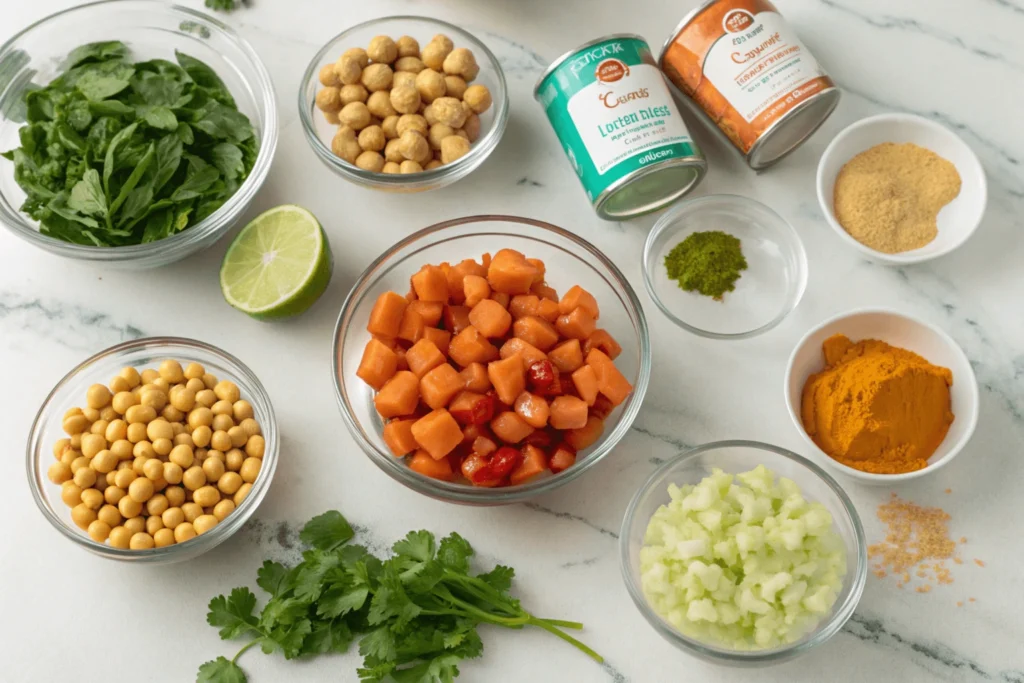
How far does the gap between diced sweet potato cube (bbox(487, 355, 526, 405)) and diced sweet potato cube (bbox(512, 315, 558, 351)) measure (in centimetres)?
7

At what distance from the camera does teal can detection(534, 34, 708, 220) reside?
1.94m

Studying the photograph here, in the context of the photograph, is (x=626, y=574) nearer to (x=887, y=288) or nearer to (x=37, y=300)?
(x=887, y=288)

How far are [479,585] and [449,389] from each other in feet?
1.36

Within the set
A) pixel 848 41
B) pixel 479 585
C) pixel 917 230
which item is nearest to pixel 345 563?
pixel 479 585

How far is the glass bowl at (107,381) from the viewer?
182 centimetres

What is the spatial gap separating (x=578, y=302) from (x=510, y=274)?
0.50ft

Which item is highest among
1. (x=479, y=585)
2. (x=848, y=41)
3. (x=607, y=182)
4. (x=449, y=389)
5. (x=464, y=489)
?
(x=848, y=41)

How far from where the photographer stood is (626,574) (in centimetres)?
179

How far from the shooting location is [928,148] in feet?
6.99

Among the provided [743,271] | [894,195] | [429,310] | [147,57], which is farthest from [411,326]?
[894,195]

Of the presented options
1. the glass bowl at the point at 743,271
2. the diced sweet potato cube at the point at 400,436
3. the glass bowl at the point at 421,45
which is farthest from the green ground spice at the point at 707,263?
the diced sweet potato cube at the point at 400,436

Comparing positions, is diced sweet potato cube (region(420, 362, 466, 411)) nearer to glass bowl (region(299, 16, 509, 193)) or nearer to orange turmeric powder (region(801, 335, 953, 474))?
glass bowl (region(299, 16, 509, 193))

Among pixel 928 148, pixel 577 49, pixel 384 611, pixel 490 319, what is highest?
pixel 577 49

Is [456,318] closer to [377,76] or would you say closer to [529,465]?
[529,465]
